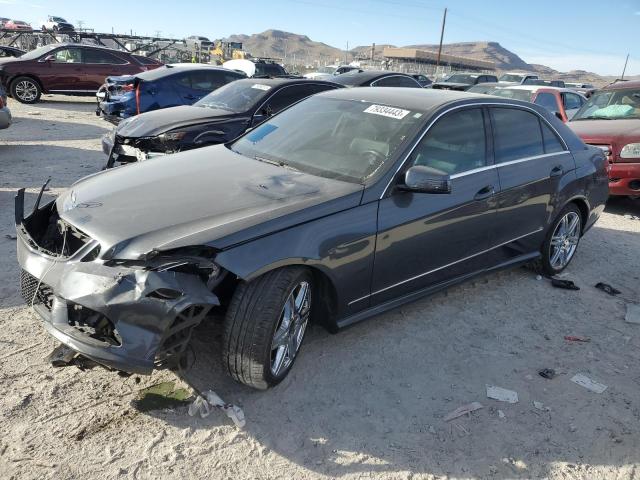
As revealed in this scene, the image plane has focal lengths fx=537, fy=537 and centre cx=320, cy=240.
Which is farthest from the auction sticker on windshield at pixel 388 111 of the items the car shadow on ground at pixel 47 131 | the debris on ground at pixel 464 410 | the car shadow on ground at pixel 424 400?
Result: the car shadow on ground at pixel 47 131

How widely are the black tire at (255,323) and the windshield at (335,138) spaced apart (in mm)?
933

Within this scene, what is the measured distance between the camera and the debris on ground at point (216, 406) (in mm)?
2830

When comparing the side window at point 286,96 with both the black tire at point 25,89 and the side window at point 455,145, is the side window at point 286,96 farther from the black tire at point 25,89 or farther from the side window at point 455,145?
the black tire at point 25,89

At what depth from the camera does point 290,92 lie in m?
7.66

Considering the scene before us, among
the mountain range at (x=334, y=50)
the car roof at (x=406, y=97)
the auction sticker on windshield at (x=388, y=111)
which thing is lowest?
the mountain range at (x=334, y=50)

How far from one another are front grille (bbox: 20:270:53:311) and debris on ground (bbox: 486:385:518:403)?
2.54 meters

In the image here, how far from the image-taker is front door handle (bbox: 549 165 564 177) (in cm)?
470

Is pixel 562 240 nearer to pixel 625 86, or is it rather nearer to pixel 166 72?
pixel 625 86

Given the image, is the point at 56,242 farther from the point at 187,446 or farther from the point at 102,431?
the point at 187,446

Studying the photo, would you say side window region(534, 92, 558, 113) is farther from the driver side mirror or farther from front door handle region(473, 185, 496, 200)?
the driver side mirror

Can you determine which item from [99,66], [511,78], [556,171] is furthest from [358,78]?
[511,78]

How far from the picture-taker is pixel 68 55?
49.3ft

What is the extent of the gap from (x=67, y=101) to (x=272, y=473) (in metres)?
17.0

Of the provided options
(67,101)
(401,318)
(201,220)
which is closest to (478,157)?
(401,318)
